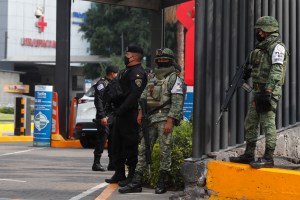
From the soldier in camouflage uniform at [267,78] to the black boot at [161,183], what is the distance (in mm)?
1418

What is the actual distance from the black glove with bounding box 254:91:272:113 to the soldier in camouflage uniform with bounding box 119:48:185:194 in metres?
1.36

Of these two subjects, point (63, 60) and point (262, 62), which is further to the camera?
point (63, 60)

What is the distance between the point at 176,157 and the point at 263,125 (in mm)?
1758

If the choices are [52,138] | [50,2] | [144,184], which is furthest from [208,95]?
[50,2]

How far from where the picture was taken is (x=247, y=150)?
20.4 feet

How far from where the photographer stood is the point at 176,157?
24.2 feet

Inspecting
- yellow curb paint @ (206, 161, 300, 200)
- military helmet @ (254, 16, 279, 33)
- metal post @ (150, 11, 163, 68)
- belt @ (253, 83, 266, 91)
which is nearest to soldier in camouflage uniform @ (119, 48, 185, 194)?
yellow curb paint @ (206, 161, 300, 200)

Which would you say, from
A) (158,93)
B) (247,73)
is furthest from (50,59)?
(247,73)

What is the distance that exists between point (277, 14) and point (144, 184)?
9.48ft

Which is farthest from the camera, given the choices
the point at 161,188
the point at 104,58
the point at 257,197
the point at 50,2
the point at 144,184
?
the point at 50,2

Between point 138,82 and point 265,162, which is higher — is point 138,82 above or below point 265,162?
above

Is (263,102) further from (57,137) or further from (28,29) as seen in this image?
(28,29)

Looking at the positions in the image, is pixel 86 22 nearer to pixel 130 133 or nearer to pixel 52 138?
pixel 52 138

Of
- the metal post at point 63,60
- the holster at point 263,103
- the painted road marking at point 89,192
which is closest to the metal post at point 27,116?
the metal post at point 63,60
